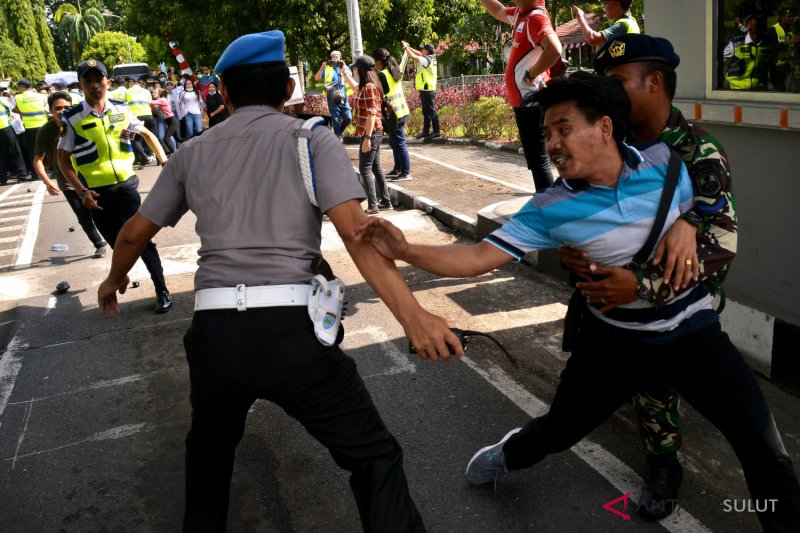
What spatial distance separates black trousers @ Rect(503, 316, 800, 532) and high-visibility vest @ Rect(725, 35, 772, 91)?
8.02ft

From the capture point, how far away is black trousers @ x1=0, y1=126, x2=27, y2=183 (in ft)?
52.1

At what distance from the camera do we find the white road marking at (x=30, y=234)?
870 centimetres

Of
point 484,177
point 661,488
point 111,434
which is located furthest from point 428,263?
point 484,177

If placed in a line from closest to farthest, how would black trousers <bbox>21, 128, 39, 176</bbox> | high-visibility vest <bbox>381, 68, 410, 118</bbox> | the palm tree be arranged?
high-visibility vest <bbox>381, 68, 410, 118</bbox> < black trousers <bbox>21, 128, 39, 176</bbox> < the palm tree

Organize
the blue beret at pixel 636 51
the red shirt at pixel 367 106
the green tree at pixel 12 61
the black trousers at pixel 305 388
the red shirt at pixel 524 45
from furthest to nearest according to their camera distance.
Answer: the green tree at pixel 12 61
the red shirt at pixel 367 106
the red shirt at pixel 524 45
the blue beret at pixel 636 51
the black trousers at pixel 305 388

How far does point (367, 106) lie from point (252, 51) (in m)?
6.30

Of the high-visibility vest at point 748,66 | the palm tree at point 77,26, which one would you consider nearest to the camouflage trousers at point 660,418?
the high-visibility vest at point 748,66

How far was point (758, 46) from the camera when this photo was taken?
4250 millimetres

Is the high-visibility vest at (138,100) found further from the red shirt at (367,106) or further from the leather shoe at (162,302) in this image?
the leather shoe at (162,302)

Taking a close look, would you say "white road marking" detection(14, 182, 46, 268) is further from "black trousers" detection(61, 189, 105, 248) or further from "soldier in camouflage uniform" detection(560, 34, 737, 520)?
"soldier in camouflage uniform" detection(560, 34, 737, 520)

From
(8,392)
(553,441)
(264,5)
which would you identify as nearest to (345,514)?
(553,441)

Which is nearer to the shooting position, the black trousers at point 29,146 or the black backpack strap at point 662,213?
the black backpack strap at point 662,213

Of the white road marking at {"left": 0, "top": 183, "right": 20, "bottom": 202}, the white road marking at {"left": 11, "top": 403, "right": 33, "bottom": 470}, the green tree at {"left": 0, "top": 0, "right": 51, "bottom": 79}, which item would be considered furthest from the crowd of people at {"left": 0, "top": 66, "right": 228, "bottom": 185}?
the green tree at {"left": 0, "top": 0, "right": 51, "bottom": 79}

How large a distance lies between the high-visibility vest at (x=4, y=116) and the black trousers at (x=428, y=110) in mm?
9044
